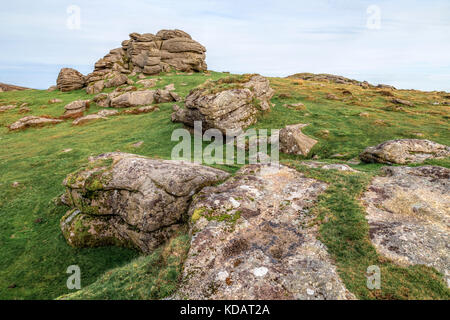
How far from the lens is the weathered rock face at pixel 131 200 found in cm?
1397

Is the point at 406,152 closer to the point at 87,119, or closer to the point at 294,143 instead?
the point at 294,143

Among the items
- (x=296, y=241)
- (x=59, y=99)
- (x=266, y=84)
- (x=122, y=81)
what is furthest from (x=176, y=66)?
(x=296, y=241)

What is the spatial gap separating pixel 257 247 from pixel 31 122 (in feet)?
182

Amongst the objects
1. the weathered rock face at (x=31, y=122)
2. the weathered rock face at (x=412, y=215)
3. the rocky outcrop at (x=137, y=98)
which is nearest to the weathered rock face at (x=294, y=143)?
the weathered rock face at (x=412, y=215)

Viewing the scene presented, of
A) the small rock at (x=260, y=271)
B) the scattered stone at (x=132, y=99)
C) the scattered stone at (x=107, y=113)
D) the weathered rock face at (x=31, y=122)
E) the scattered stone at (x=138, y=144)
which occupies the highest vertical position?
the scattered stone at (x=132, y=99)

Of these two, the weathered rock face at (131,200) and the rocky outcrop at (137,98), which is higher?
the rocky outcrop at (137,98)

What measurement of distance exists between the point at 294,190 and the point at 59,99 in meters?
69.3

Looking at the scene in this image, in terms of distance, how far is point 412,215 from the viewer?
10703 mm

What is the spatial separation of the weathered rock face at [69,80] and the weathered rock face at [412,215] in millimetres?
81088

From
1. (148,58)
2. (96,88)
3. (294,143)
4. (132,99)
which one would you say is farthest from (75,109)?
(294,143)

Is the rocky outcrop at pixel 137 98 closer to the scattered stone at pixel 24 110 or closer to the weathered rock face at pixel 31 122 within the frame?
the weathered rock face at pixel 31 122

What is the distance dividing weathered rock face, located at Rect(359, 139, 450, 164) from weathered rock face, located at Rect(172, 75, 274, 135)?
51.1 feet

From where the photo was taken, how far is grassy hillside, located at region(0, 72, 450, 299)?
8.37 meters
